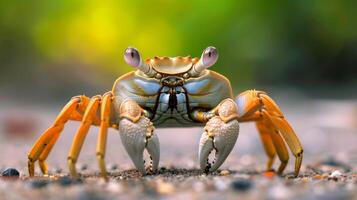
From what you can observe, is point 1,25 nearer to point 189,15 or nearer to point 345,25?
point 189,15

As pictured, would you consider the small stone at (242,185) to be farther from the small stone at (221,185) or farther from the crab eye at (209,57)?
the crab eye at (209,57)

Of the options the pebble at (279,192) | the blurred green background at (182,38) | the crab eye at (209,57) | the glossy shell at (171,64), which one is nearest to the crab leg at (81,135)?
the glossy shell at (171,64)

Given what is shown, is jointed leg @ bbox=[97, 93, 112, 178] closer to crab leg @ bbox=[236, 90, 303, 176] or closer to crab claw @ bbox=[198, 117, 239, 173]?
crab claw @ bbox=[198, 117, 239, 173]

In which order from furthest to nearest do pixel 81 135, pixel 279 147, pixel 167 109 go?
pixel 279 147, pixel 167 109, pixel 81 135

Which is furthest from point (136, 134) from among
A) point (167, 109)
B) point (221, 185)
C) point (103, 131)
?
point (221, 185)

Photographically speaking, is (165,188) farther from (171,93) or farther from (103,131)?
(171,93)

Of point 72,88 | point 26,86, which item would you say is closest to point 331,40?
point 72,88

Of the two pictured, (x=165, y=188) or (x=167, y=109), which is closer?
(x=165, y=188)
